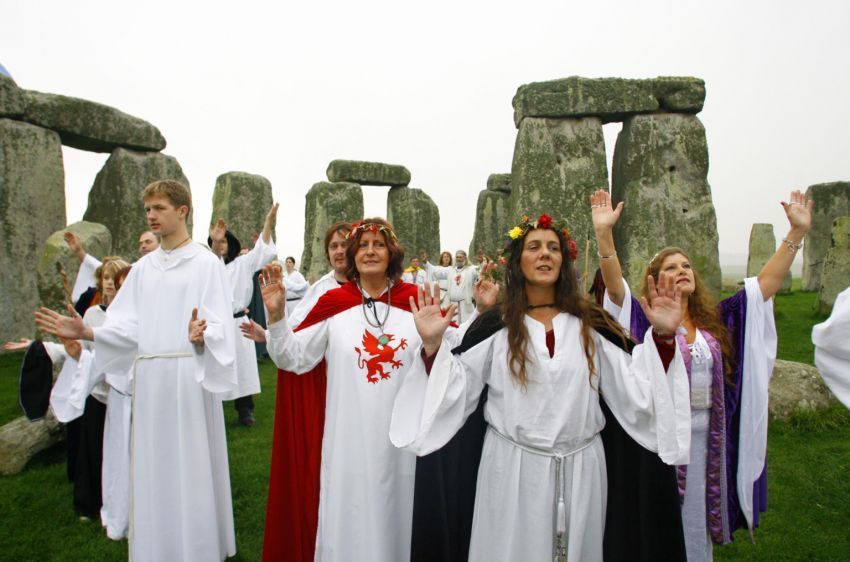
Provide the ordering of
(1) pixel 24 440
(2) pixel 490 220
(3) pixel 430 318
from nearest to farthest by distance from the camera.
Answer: (3) pixel 430 318, (1) pixel 24 440, (2) pixel 490 220

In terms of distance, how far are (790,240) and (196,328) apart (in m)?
3.27

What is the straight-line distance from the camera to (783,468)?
476 cm

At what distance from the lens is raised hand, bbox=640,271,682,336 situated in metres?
2.27

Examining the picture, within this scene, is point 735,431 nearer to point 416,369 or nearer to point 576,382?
point 576,382

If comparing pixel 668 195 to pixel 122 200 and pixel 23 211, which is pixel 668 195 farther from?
pixel 23 211

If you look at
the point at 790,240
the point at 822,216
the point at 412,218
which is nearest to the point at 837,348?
the point at 790,240

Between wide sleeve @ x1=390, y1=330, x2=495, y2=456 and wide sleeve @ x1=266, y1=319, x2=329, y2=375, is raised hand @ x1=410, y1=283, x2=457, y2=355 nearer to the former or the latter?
wide sleeve @ x1=390, y1=330, x2=495, y2=456

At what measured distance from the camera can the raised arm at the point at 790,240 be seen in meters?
2.97

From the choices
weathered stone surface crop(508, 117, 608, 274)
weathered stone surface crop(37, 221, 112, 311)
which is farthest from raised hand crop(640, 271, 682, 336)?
weathered stone surface crop(508, 117, 608, 274)

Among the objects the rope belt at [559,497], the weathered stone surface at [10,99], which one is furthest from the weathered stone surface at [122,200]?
the rope belt at [559,497]

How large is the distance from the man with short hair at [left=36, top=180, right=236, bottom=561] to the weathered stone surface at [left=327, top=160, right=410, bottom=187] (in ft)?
39.8

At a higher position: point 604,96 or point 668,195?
point 604,96

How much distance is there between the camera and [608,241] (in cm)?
307

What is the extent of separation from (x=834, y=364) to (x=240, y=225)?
12.2 m
